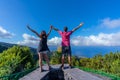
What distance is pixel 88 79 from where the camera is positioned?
10.8 meters

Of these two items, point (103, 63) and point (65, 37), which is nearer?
point (65, 37)

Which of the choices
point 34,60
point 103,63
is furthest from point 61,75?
point 103,63

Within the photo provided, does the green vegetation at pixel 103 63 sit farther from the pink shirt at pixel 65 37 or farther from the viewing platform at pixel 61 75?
the viewing platform at pixel 61 75

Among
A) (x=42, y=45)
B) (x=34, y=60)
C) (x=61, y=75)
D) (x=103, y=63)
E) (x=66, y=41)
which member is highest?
(x=34, y=60)

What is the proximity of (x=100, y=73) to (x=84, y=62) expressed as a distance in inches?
1547

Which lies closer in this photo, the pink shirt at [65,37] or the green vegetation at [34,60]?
the pink shirt at [65,37]

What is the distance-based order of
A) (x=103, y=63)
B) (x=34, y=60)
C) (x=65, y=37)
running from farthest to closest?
(x=103, y=63), (x=34, y=60), (x=65, y=37)

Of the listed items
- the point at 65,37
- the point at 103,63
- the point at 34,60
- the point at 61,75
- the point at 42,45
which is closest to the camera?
the point at 42,45

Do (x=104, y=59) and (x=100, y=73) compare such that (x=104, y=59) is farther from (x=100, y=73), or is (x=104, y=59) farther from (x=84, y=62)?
(x=100, y=73)

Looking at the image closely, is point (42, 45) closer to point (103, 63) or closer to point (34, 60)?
point (34, 60)

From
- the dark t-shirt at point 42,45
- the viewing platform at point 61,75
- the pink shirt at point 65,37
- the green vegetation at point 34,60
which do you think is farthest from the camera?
the green vegetation at point 34,60

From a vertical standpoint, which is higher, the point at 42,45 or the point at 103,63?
the point at 103,63

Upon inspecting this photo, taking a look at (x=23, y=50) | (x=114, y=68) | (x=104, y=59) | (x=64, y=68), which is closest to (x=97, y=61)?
(x=104, y=59)

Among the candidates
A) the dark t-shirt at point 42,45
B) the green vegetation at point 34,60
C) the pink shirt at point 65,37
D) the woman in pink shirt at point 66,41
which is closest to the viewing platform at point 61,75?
the woman in pink shirt at point 66,41
